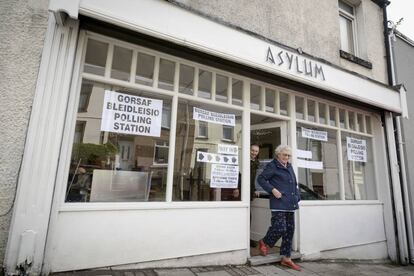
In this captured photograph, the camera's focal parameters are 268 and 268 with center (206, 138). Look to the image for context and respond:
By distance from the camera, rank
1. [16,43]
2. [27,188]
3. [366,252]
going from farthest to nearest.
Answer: [366,252] → [16,43] → [27,188]

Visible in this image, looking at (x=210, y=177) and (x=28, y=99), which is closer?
(x=28, y=99)

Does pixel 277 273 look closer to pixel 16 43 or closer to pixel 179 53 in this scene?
pixel 179 53

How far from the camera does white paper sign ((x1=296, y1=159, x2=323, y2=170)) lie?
16.6 ft

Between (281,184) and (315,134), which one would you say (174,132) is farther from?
(315,134)

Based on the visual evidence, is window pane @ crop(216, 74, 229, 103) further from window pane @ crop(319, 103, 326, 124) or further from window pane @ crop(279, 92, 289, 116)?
window pane @ crop(319, 103, 326, 124)

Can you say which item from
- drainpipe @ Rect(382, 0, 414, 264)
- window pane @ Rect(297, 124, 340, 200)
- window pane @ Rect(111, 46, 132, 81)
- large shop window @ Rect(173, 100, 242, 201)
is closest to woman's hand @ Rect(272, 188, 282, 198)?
large shop window @ Rect(173, 100, 242, 201)

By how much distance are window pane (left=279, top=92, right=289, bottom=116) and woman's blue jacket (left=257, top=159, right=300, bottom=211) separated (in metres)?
1.25

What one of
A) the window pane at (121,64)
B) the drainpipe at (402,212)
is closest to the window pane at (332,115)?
the drainpipe at (402,212)

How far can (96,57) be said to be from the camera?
11.4ft

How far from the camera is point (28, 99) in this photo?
114 inches

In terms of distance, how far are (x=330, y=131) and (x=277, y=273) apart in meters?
3.25

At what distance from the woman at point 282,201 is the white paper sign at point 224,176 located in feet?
1.36

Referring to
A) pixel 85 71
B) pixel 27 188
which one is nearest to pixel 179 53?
pixel 85 71

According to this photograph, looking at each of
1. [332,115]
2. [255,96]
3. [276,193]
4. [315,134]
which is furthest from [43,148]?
[332,115]
